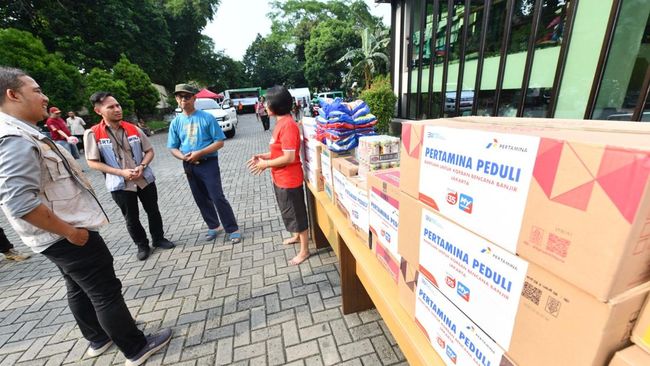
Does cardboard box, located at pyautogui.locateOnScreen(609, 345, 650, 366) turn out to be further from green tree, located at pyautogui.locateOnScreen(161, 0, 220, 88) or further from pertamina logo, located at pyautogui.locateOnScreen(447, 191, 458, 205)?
green tree, located at pyautogui.locateOnScreen(161, 0, 220, 88)

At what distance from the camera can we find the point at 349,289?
8.14ft

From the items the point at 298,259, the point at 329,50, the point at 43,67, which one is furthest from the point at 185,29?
Result: the point at 298,259

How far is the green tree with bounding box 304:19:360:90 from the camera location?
2697 cm

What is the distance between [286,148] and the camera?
2.70 m

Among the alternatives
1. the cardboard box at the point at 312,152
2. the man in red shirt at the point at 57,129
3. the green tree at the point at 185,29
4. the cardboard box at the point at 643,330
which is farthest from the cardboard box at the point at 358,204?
the green tree at the point at 185,29

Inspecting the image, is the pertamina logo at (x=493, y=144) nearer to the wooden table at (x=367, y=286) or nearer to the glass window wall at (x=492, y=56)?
the wooden table at (x=367, y=286)

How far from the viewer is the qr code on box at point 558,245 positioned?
2.04 ft

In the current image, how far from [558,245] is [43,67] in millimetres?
15028

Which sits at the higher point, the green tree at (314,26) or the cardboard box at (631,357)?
the green tree at (314,26)

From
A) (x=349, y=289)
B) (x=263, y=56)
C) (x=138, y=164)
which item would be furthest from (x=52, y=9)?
(x=263, y=56)

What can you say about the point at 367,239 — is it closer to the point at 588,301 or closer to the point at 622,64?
the point at 588,301

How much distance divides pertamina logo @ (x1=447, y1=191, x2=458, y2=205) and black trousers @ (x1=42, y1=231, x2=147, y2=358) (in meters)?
2.18

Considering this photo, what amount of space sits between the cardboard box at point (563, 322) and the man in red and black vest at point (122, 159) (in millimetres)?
3511

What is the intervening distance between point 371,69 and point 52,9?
61.9ft
